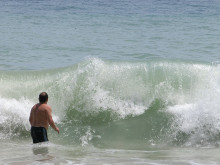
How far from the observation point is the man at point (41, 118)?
7.34 m

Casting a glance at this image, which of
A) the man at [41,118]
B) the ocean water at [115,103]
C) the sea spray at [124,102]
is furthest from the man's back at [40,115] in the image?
the sea spray at [124,102]

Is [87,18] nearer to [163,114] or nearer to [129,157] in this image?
[163,114]

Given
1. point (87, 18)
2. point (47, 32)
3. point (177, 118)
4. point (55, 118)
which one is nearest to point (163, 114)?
point (177, 118)

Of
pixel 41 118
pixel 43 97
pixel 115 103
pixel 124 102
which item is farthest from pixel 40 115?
pixel 124 102

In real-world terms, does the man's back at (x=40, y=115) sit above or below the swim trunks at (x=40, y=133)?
above

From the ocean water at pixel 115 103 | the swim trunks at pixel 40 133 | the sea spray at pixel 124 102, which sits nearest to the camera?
the ocean water at pixel 115 103

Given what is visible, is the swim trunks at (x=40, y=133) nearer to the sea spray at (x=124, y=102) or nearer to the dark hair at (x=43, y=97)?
the dark hair at (x=43, y=97)

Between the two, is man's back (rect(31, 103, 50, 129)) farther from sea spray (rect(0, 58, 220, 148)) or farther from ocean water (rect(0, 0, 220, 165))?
sea spray (rect(0, 58, 220, 148))

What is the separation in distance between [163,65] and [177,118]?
80.7 inches

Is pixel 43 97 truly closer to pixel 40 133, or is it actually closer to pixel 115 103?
pixel 40 133

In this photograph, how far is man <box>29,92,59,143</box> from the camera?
7.34 metres

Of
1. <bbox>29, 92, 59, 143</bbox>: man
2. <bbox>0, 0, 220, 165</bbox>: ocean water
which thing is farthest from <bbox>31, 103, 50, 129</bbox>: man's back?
<bbox>0, 0, 220, 165</bbox>: ocean water

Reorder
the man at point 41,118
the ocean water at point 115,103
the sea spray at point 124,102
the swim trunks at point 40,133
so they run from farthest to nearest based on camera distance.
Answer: the sea spray at point 124,102 < the swim trunks at point 40,133 < the man at point 41,118 < the ocean water at point 115,103

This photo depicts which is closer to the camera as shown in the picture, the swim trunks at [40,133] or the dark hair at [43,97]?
the dark hair at [43,97]
